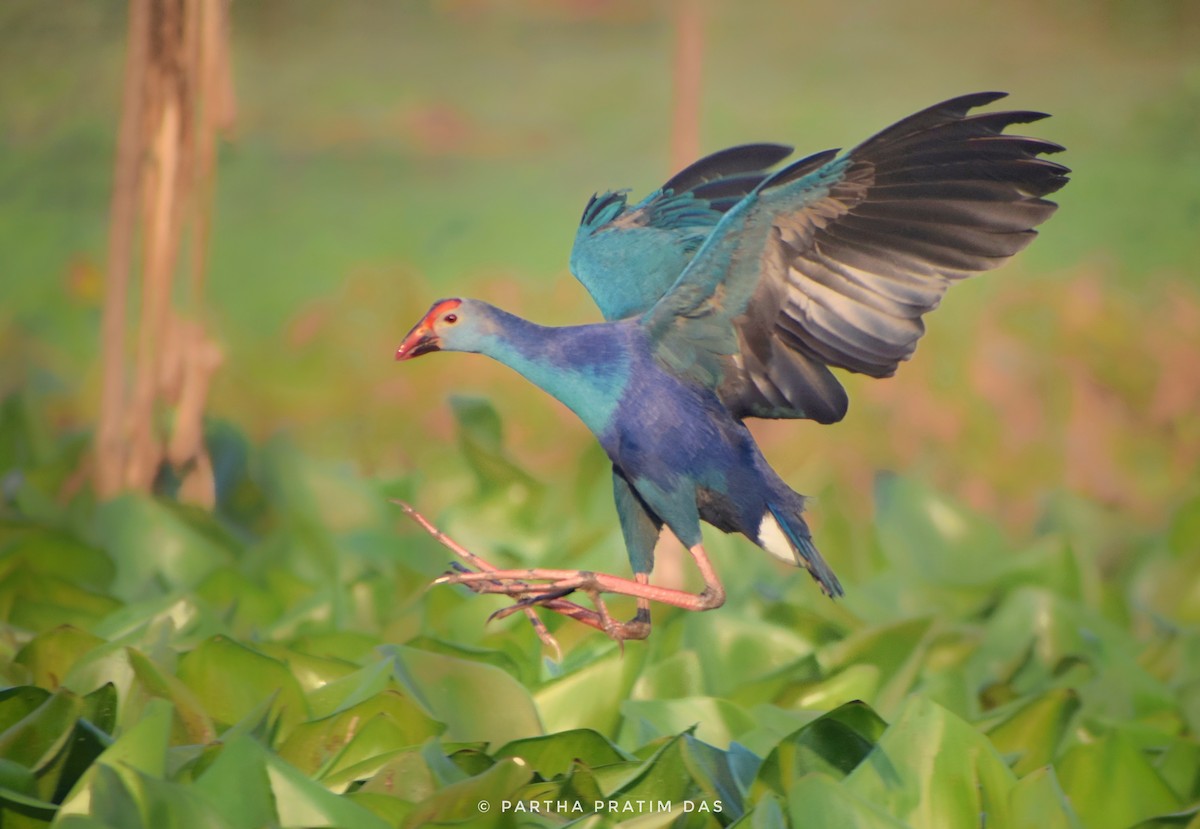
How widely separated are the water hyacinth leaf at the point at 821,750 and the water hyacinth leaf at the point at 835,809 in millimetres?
224

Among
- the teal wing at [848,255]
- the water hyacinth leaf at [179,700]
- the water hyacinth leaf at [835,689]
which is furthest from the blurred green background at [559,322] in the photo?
the teal wing at [848,255]

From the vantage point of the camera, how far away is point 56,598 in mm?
3475

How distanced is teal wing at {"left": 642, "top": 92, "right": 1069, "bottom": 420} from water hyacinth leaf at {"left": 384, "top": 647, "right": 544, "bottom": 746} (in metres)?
0.75

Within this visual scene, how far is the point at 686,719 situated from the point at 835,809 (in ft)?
2.23

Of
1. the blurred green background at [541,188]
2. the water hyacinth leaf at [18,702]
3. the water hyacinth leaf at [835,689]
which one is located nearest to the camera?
the water hyacinth leaf at [18,702]

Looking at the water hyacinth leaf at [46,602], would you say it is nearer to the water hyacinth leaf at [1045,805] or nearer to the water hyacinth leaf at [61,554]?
the water hyacinth leaf at [61,554]

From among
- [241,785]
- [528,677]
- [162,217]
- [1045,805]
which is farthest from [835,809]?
[162,217]

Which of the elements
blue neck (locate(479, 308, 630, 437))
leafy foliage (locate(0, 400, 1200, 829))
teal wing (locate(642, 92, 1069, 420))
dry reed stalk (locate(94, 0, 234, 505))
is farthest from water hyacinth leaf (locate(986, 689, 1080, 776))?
dry reed stalk (locate(94, 0, 234, 505))

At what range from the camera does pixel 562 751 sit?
2.60 meters

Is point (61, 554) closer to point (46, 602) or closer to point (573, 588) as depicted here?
point (46, 602)

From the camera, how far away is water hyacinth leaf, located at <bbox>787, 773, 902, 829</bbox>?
2240 mm

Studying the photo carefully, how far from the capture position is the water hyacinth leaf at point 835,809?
7.35ft

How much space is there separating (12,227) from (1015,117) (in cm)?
489

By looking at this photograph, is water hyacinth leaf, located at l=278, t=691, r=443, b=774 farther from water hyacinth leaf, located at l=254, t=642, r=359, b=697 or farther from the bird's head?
the bird's head
